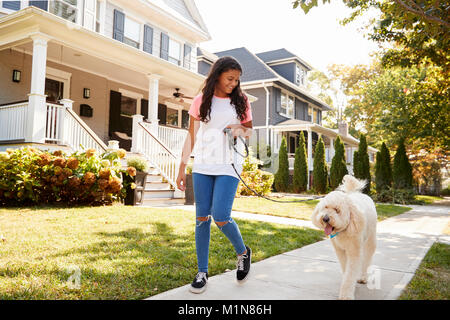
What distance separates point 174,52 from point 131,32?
240 centimetres

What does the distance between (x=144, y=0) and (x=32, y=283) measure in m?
12.1

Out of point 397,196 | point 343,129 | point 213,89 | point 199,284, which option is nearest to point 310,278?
point 199,284

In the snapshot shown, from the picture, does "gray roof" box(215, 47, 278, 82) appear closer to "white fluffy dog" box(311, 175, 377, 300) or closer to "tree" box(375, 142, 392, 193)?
"tree" box(375, 142, 392, 193)

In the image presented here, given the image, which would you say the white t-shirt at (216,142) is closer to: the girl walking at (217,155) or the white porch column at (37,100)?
the girl walking at (217,155)

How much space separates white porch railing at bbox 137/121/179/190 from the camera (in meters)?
9.53

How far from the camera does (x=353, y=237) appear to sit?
8.03 ft

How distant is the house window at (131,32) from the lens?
1235cm

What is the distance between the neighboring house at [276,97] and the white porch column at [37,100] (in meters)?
11.4

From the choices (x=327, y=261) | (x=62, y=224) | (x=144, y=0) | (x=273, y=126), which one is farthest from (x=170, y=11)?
(x=327, y=261)

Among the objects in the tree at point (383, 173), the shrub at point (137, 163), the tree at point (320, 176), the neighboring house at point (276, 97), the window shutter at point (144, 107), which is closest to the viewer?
the shrub at point (137, 163)

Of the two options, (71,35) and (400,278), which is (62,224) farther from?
(71,35)

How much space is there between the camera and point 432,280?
2.99 meters

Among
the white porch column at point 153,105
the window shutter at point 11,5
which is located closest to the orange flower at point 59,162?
the white porch column at point 153,105

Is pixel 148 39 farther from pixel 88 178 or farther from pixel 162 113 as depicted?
pixel 88 178
